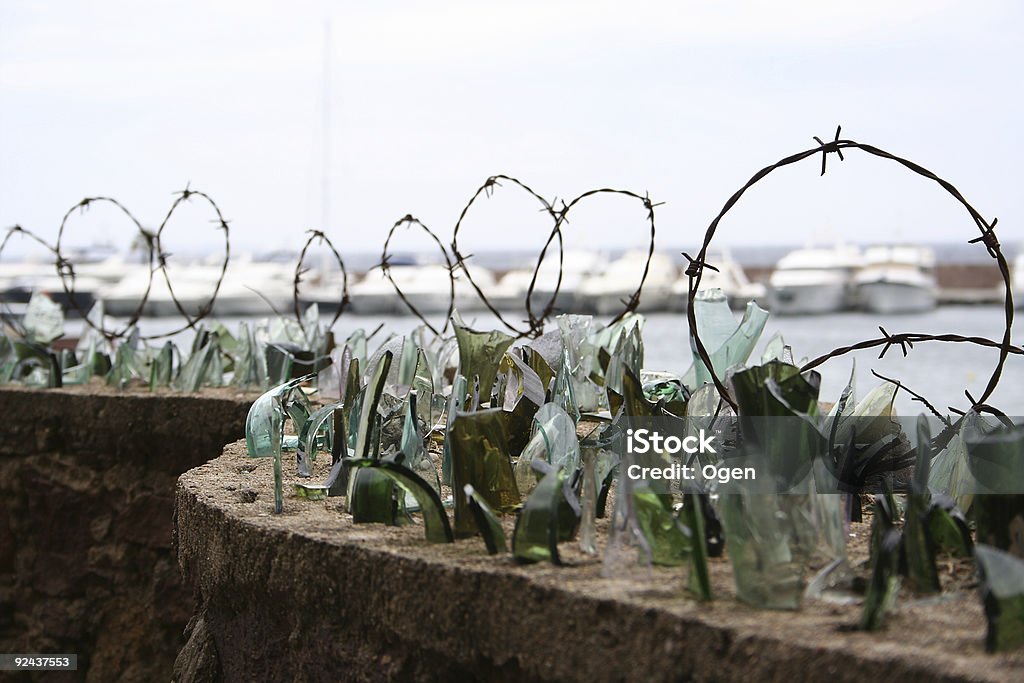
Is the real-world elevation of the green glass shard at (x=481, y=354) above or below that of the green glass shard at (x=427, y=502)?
above

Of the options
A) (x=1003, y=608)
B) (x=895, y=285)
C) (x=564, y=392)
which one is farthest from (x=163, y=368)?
(x=895, y=285)

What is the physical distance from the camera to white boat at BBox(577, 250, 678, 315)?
1105cm

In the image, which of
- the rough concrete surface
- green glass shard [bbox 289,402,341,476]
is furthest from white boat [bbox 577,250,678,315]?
the rough concrete surface

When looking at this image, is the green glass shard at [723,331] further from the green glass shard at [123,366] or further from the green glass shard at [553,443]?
the green glass shard at [123,366]

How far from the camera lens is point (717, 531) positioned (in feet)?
3.69

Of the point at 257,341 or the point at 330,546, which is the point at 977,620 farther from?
the point at 257,341

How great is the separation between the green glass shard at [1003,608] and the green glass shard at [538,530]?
39 centimetres

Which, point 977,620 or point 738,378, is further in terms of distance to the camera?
point 738,378

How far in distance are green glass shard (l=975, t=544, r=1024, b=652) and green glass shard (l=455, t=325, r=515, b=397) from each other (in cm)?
109

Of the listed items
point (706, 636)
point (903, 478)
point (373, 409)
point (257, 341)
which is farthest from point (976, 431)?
point (257, 341)

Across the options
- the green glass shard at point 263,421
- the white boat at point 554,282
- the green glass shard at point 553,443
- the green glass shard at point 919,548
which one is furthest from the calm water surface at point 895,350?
the green glass shard at point 919,548

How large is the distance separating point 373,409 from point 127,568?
1393 mm

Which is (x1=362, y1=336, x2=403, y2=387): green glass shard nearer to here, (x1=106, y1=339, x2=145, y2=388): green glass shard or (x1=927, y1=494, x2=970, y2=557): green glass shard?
(x1=927, y1=494, x2=970, y2=557): green glass shard

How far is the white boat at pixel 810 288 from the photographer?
12.3 metres
